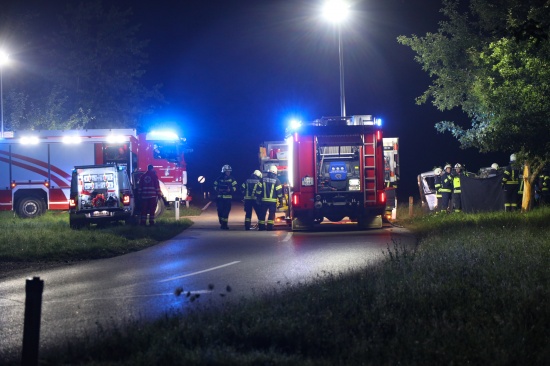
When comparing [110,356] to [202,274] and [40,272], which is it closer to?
[202,274]

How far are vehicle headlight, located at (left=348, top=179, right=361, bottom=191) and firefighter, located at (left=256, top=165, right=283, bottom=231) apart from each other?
204 cm

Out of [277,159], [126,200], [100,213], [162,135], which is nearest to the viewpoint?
[100,213]

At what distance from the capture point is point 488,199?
80.5ft

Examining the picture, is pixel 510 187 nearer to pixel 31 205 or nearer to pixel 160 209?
pixel 160 209

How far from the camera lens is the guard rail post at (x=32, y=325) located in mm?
6203

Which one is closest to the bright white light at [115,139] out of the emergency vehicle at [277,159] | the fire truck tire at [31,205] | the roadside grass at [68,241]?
the fire truck tire at [31,205]

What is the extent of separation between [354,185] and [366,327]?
13.8 meters

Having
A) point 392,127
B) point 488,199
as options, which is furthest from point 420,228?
point 392,127

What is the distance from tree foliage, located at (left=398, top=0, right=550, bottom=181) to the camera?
16.8 metres

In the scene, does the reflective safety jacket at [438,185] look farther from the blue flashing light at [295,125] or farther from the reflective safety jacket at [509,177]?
the blue flashing light at [295,125]

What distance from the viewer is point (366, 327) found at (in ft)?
23.7

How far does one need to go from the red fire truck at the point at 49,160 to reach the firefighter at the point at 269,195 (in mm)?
7496

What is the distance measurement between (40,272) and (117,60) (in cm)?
4006

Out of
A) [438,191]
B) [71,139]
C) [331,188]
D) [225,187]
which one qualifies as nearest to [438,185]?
[438,191]
